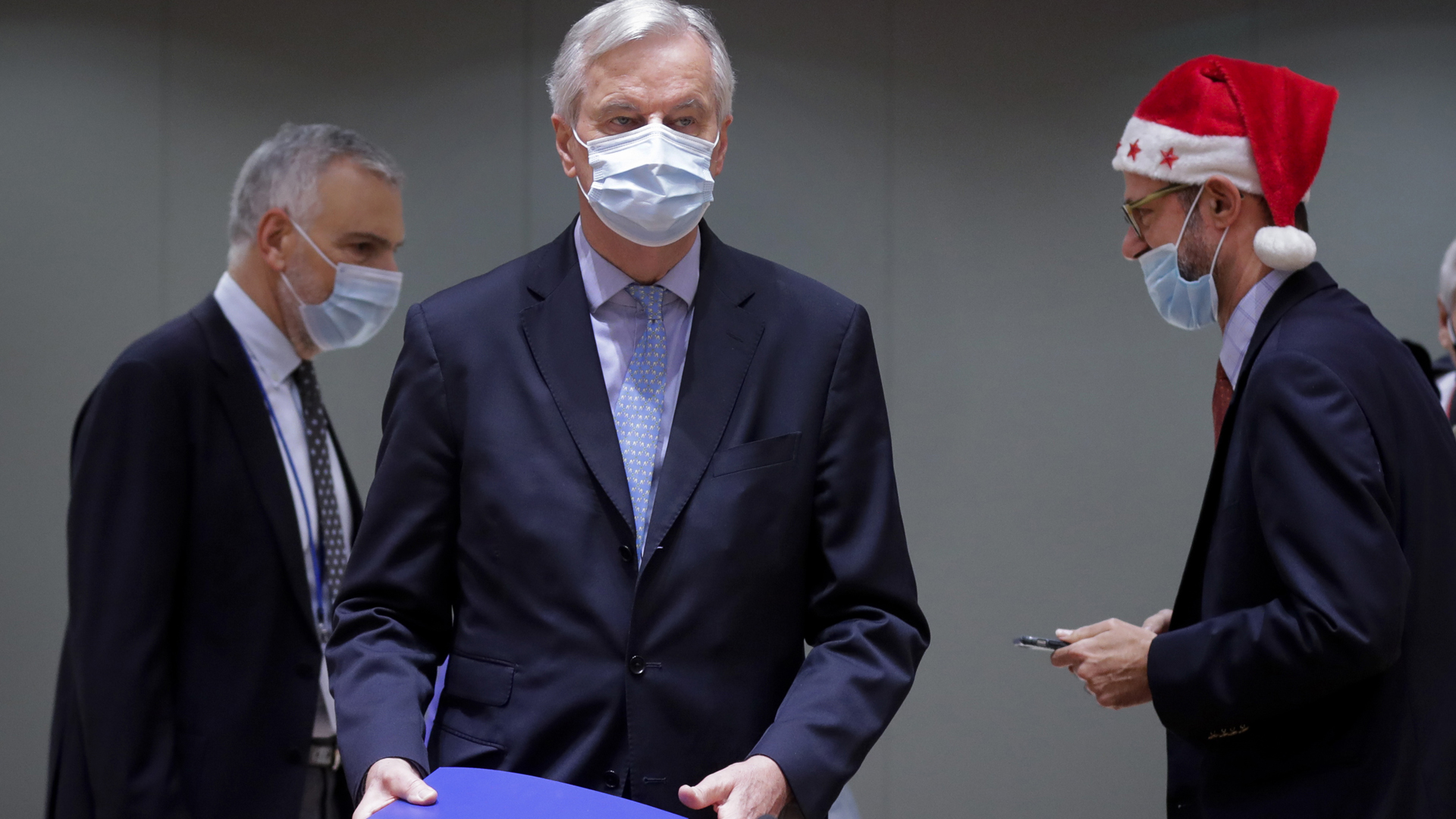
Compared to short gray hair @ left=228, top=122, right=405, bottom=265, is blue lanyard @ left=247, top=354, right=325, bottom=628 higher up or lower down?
lower down

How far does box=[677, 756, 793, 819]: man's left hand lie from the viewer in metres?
1.41

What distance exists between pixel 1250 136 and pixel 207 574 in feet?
6.75

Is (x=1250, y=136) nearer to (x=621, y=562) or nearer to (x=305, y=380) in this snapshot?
(x=621, y=562)

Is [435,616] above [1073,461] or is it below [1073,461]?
above

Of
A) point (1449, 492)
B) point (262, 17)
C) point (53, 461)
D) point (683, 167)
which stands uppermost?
point (262, 17)

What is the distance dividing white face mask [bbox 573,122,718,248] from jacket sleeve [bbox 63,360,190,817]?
1.17m

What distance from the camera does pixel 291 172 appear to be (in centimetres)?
285

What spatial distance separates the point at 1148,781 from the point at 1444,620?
110 inches

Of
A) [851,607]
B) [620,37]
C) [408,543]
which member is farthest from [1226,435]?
[408,543]

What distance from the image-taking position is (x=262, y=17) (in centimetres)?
440

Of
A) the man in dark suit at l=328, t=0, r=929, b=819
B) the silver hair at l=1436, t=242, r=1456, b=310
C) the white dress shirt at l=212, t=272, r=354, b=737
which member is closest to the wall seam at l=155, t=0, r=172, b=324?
the white dress shirt at l=212, t=272, r=354, b=737

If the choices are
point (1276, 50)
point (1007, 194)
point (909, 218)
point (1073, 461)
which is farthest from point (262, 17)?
point (1276, 50)

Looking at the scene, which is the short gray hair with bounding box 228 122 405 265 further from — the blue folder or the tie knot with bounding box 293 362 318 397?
the blue folder

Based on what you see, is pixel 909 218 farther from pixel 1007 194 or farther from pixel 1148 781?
pixel 1148 781
